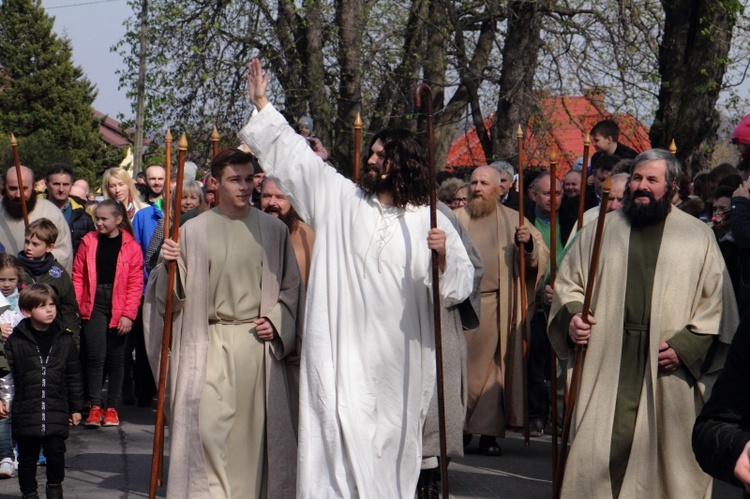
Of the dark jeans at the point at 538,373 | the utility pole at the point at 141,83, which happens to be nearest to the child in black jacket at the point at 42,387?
the dark jeans at the point at 538,373

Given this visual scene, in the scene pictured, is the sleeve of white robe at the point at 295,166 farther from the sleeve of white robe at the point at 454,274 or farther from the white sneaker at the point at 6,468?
the white sneaker at the point at 6,468

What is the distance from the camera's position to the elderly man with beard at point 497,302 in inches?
356

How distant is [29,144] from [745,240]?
1353 inches

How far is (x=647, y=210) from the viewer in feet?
21.3

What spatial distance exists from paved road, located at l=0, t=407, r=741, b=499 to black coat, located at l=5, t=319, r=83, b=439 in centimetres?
76

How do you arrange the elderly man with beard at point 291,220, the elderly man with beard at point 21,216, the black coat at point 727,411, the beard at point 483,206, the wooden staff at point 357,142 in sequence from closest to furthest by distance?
the black coat at point 727,411 → the wooden staff at point 357,142 → the elderly man with beard at point 291,220 → the beard at point 483,206 → the elderly man with beard at point 21,216

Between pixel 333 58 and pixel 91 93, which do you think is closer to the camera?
pixel 333 58

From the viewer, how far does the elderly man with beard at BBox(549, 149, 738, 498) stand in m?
6.33

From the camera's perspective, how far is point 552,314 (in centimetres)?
667

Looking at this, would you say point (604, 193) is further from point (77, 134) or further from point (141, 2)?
point (77, 134)

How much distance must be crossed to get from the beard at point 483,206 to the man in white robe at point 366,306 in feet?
Result: 8.94

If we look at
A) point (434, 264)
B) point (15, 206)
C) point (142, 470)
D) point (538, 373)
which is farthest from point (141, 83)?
point (434, 264)

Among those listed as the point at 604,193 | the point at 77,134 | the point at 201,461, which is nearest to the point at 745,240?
the point at 604,193

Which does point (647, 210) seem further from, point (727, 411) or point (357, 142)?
point (727, 411)
